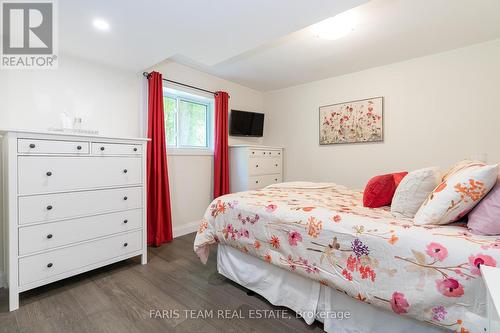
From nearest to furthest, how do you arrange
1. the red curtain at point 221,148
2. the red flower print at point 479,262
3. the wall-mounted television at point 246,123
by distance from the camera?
the red flower print at point 479,262 < the red curtain at point 221,148 < the wall-mounted television at point 246,123

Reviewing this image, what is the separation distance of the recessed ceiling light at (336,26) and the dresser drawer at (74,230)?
2.51 m

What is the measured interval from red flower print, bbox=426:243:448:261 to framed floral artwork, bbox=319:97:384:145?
2.49m

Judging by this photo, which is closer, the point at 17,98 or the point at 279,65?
the point at 17,98

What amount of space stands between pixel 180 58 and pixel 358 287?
3021mm

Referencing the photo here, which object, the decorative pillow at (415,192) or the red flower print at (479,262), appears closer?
the red flower print at (479,262)

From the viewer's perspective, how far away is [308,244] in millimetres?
1447

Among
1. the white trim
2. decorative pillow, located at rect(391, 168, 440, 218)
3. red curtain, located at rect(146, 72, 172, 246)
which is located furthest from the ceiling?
decorative pillow, located at rect(391, 168, 440, 218)

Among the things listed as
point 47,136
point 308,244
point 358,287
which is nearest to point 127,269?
point 47,136

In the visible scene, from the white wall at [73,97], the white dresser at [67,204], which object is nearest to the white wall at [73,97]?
the white wall at [73,97]

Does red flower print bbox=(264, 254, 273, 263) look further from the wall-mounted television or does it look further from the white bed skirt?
the wall-mounted television

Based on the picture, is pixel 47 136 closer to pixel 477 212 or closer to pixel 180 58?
pixel 180 58

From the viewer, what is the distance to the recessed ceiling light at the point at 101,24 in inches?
72.6

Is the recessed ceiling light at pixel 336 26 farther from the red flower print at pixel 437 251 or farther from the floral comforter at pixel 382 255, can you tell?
the red flower print at pixel 437 251

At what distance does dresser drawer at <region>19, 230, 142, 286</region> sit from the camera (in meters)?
1.73
